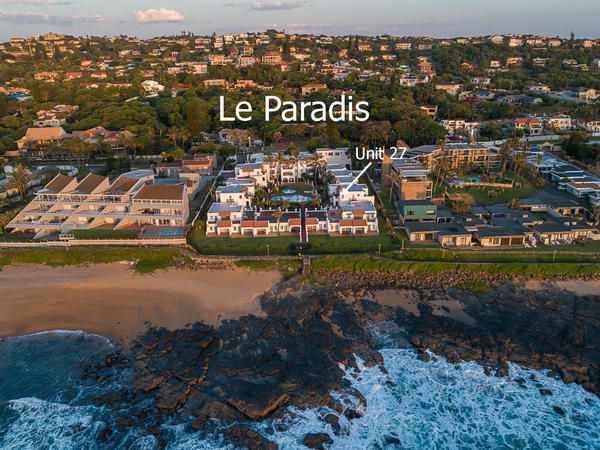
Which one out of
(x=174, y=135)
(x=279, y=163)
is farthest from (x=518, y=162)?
(x=174, y=135)

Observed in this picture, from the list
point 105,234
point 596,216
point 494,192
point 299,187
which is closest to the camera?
point 105,234

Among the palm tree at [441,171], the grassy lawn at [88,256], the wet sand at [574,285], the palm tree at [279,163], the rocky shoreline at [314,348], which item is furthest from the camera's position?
the palm tree at [279,163]

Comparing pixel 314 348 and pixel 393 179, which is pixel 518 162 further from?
pixel 314 348

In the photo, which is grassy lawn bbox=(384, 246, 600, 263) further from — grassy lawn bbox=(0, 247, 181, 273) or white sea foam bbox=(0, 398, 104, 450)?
white sea foam bbox=(0, 398, 104, 450)

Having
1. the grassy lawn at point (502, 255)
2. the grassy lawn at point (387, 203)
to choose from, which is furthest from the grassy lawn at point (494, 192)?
the grassy lawn at point (502, 255)

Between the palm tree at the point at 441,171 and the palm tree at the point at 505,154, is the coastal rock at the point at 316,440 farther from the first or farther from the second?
the palm tree at the point at 505,154
